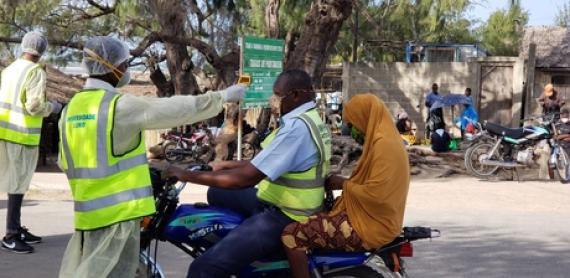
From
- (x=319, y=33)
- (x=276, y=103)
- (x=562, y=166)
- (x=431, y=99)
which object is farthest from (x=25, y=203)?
(x=431, y=99)

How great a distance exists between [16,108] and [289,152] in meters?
3.67

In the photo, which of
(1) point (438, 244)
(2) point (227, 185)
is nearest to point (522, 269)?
(1) point (438, 244)

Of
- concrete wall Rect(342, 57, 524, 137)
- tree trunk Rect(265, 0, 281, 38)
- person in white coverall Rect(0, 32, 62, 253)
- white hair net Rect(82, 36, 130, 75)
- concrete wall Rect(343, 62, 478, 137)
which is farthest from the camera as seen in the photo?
concrete wall Rect(343, 62, 478, 137)

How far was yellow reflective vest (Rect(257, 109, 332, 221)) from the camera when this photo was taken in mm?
3854

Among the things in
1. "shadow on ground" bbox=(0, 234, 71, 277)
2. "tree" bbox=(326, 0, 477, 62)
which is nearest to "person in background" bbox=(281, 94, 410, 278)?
"shadow on ground" bbox=(0, 234, 71, 277)

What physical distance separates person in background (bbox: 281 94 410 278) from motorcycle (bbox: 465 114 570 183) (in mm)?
9608

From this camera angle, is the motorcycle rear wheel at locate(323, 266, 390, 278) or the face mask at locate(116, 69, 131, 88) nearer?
the face mask at locate(116, 69, 131, 88)

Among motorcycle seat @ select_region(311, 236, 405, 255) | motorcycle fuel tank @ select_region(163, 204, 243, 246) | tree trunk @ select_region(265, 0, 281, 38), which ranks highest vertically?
tree trunk @ select_region(265, 0, 281, 38)

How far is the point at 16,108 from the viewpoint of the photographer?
657 cm

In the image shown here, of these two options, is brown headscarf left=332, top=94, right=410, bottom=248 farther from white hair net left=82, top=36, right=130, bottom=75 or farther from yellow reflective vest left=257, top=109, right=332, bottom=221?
white hair net left=82, top=36, right=130, bottom=75

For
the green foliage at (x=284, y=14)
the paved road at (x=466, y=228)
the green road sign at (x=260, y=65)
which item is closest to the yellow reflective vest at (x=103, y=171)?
the paved road at (x=466, y=228)

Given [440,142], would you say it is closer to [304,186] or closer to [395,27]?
[304,186]

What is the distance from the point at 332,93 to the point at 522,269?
2144 centimetres

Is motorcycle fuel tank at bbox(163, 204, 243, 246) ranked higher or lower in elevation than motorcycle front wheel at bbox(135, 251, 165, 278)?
higher
